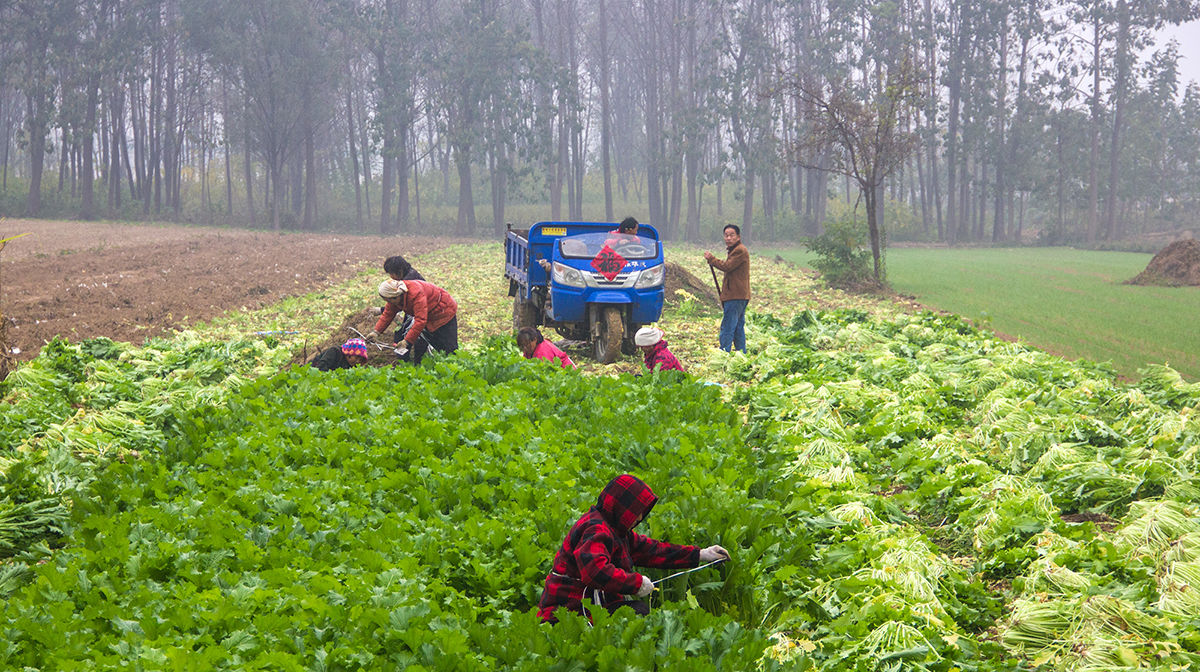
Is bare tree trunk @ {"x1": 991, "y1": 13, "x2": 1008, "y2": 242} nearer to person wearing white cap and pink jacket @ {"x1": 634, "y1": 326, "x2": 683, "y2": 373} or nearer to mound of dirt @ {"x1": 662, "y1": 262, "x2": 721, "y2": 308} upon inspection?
mound of dirt @ {"x1": 662, "y1": 262, "x2": 721, "y2": 308}

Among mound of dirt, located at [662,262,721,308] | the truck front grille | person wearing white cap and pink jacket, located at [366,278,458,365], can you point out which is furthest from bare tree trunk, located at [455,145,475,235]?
person wearing white cap and pink jacket, located at [366,278,458,365]

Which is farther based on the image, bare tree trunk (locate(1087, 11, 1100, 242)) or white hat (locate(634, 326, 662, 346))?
bare tree trunk (locate(1087, 11, 1100, 242))

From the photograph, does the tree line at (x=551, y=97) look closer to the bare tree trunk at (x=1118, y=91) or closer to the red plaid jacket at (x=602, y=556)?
the bare tree trunk at (x=1118, y=91)

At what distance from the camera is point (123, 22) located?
195 ft

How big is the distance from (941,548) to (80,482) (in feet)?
23.2

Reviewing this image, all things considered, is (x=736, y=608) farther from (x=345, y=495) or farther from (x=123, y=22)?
(x=123, y=22)

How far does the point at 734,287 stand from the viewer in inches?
569

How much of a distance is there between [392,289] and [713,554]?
24.6 feet

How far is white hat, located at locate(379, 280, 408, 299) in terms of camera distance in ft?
39.3

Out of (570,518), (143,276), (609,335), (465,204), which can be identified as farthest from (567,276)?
(465,204)

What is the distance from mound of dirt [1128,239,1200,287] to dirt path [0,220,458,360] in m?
26.3

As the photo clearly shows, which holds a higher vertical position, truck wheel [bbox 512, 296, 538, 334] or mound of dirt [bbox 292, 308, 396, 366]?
truck wheel [bbox 512, 296, 538, 334]

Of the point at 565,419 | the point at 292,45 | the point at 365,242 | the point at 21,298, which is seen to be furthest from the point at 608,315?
the point at 292,45

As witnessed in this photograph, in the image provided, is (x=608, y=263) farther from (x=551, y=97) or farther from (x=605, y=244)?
(x=551, y=97)
